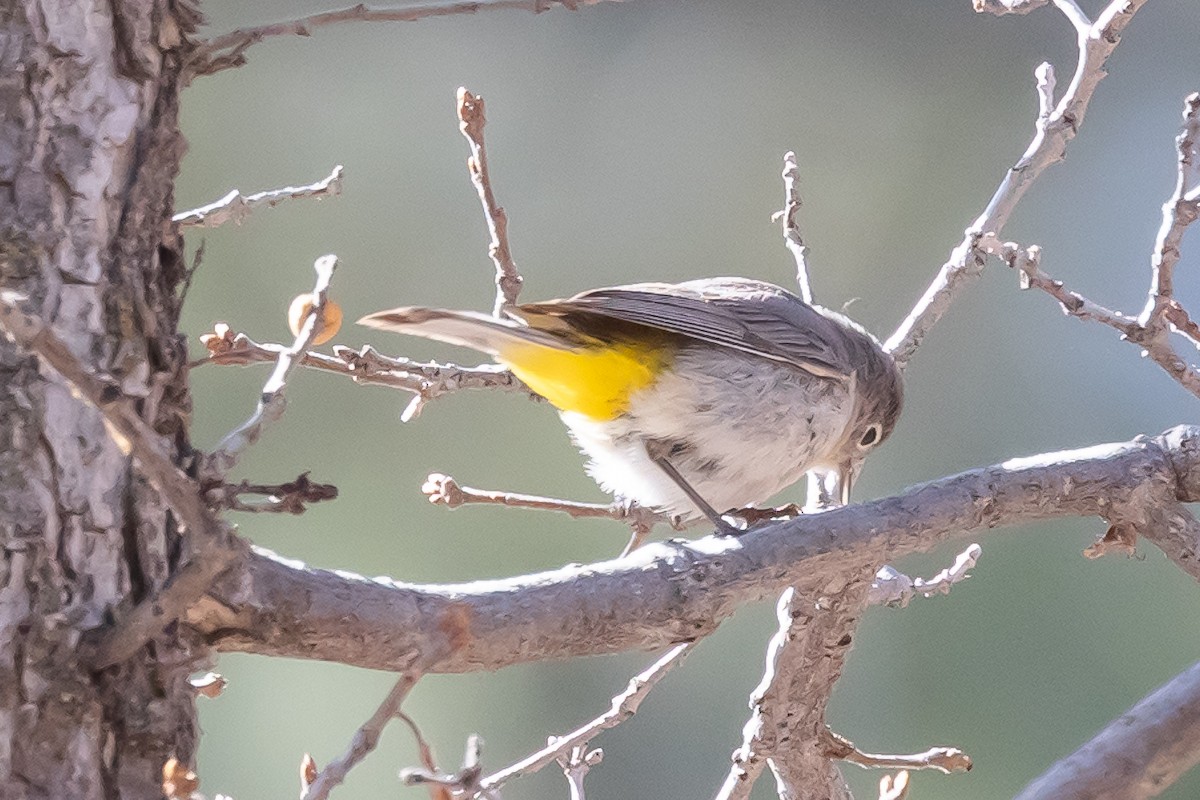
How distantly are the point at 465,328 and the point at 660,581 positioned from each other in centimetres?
104

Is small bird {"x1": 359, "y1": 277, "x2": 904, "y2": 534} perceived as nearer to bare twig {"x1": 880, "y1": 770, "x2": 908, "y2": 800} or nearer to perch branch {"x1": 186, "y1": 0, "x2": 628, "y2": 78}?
bare twig {"x1": 880, "y1": 770, "x2": 908, "y2": 800}

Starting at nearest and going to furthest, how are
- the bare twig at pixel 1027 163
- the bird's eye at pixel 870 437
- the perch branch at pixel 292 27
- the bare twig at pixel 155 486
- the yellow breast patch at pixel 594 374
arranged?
the bare twig at pixel 155 486 → the perch branch at pixel 292 27 → the bare twig at pixel 1027 163 → the yellow breast patch at pixel 594 374 → the bird's eye at pixel 870 437

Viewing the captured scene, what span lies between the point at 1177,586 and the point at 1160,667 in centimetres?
52

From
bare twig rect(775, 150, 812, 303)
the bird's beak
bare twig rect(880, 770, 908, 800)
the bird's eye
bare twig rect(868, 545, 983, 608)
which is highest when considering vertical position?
bare twig rect(775, 150, 812, 303)

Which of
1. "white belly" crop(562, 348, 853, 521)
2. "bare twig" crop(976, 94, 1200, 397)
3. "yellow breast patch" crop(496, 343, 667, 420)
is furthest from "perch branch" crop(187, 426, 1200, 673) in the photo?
"yellow breast patch" crop(496, 343, 667, 420)

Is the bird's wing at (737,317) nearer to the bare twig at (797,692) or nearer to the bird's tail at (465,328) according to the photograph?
the bird's tail at (465,328)

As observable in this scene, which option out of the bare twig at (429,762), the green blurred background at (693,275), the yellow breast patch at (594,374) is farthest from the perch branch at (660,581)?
the green blurred background at (693,275)

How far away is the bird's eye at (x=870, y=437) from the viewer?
3575mm

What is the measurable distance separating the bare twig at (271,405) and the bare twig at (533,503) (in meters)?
1.50

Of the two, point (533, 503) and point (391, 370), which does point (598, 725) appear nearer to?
point (533, 503)

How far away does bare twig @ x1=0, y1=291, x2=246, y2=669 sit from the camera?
1.06m

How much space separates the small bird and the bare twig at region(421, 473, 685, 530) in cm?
5

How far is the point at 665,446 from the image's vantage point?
133 inches

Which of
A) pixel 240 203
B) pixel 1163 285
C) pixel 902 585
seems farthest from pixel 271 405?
pixel 902 585
